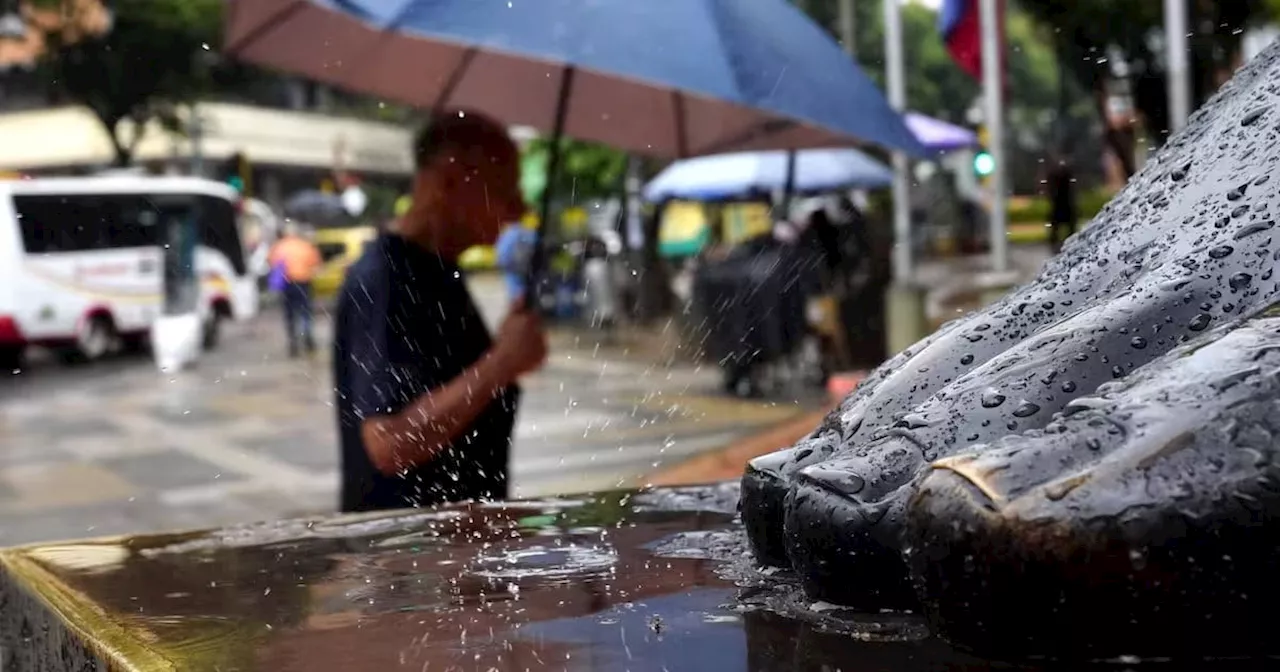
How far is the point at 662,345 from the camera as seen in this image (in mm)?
20141

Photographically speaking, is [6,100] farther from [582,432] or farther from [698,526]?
[698,526]

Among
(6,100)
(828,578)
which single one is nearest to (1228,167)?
(828,578)

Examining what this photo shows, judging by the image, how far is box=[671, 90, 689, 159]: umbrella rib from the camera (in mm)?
5621

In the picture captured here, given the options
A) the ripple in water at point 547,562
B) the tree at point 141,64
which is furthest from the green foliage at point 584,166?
the ripple in water at point 547,562

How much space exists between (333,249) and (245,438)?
23.1 metres

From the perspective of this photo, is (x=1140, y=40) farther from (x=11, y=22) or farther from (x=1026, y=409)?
(x=1026, y=409)

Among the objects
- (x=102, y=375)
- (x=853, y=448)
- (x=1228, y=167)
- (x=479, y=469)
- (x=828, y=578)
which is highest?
(x=1228, y=167)

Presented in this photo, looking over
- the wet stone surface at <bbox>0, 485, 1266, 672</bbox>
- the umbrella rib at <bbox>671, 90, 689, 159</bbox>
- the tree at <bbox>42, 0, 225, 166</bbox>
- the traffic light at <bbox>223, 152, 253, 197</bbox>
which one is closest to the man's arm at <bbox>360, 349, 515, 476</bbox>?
the wet stone surface at <bbox>0, 485, 1266, 672</bbox>

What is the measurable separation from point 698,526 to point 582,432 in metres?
9.34

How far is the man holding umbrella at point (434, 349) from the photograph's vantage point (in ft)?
11.3

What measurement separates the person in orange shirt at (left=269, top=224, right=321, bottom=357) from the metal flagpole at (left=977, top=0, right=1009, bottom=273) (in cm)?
1138

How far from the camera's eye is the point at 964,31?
12906 millimetres

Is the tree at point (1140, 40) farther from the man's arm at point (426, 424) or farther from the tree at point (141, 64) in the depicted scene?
the man's arm at point (426, 424)

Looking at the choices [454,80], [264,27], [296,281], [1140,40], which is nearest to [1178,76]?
[454,80]
